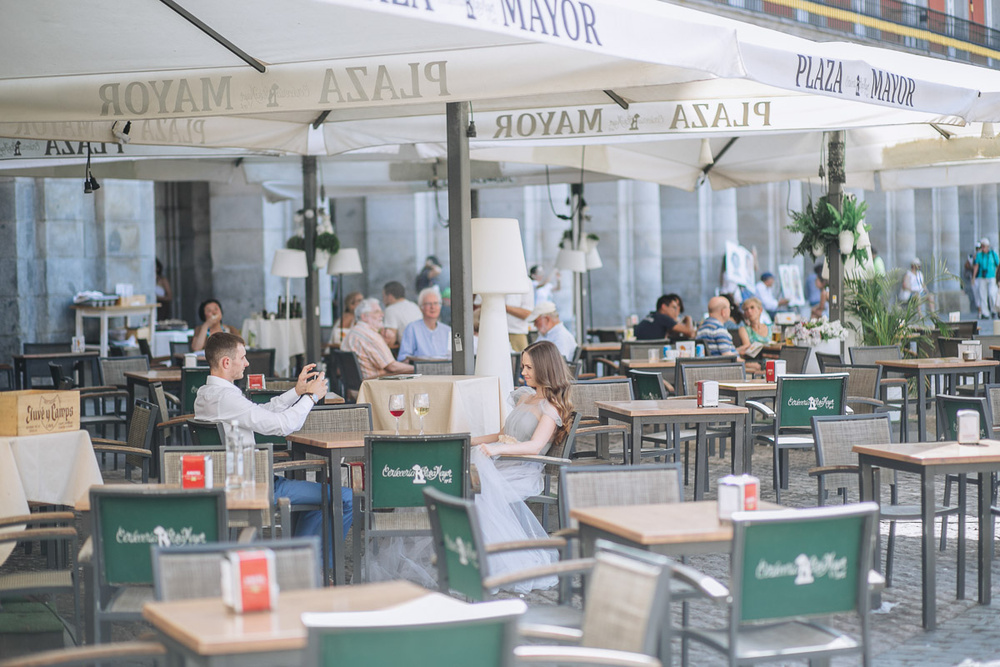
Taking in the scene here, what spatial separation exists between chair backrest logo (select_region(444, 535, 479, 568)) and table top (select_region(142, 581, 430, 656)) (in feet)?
1.22

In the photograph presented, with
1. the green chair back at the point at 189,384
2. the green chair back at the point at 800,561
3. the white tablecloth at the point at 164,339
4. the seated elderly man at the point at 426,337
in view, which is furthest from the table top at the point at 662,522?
the white tablecloth at the point at 164,339

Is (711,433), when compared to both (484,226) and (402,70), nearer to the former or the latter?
(484,226)

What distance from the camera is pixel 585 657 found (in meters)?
2.99

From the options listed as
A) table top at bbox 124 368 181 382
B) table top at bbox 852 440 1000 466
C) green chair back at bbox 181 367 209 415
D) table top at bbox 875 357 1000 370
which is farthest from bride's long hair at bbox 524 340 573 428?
table top at bbox 875 357 1000 370

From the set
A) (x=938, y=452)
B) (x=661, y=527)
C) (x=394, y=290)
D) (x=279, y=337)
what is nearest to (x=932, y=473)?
(x=938, y=452)

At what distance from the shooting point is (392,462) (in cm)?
548

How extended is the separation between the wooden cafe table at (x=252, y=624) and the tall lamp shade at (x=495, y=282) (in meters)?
3.98

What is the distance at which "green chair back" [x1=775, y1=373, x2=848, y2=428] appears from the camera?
8031mm

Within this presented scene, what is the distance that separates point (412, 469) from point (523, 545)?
138cm

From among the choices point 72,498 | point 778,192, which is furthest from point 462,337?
point 778,192

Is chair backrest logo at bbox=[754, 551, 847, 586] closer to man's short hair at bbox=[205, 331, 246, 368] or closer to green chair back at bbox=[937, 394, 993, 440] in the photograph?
green chair back at bbox=[937, 394, 993, 440]

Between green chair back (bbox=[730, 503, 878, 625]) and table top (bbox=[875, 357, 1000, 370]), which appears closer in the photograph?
green chair back (bbox=[730, 503, 878, 625])

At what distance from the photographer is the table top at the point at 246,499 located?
4.50 m

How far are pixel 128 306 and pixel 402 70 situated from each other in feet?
32.9
